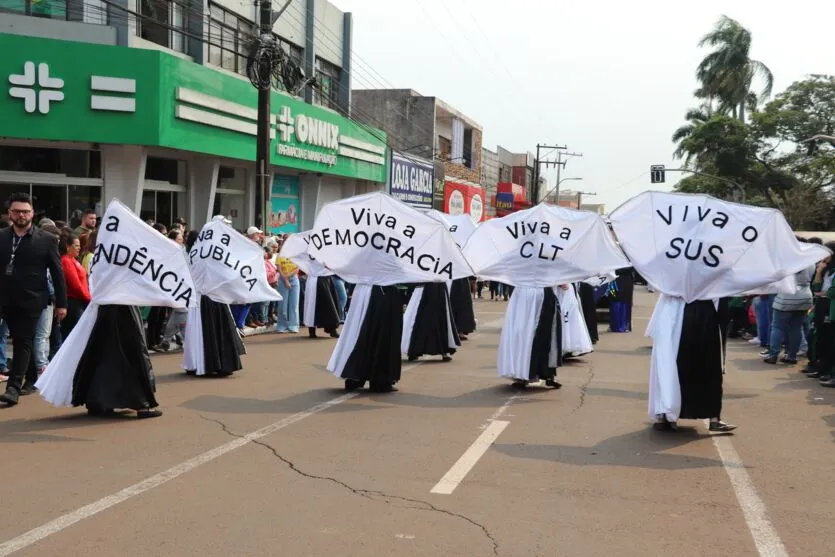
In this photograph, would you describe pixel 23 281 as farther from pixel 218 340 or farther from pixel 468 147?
pixel 468 147

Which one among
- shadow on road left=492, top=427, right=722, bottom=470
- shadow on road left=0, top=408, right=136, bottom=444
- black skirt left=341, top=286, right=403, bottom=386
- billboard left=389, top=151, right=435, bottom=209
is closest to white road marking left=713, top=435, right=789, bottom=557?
shadow on road left=492, top=427, right=722, bottom=470

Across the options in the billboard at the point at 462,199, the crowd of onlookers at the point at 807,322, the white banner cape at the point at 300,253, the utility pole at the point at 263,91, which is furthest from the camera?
the billboard at the point at 462,199

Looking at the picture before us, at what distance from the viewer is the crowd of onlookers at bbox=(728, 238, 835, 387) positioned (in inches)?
487

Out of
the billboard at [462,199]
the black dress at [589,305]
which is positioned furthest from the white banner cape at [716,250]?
the billboard at [462,199]

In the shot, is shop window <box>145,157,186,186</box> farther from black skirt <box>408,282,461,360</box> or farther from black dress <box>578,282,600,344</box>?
black dress <box>578,282,600,344</box>

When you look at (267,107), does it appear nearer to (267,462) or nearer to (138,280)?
(138,280)

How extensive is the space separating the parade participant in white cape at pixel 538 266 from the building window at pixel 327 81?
21.3 meters

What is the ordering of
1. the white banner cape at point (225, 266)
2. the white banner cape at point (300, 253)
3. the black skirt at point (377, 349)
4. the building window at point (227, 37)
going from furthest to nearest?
the building window at point (227, 37)
the white banner cape at point (300, 253)
the white banner cape at point (225, 266)
the black skirt at point (377, 349)

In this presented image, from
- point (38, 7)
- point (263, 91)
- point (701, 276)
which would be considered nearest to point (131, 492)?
point (701, 276)

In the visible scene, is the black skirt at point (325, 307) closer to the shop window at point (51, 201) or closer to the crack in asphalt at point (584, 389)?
the crack in asphalt at point (584, 389)

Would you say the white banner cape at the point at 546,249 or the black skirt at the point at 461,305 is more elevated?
the white banner cape at the point at 546,249

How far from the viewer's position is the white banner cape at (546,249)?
35.7 feet

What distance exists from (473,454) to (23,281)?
4.72 m

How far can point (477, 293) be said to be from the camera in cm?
3244
